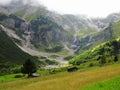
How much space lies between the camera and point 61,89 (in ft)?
96.7

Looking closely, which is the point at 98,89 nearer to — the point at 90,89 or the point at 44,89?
the point at 90,89

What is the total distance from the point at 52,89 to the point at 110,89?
9.28m

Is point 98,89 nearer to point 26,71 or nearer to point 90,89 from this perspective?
point 90,89

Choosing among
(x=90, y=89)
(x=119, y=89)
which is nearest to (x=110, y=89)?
(x=119, y=89)

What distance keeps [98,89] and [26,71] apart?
119m

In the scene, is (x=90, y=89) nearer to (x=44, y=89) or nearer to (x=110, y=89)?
(x=110, y=89)

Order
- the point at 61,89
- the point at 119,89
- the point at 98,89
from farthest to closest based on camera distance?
the point at 61,89, the point at 98,89, the point at 119,89

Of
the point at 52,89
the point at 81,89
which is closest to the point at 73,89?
the point at 81,89

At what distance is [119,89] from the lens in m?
22.9

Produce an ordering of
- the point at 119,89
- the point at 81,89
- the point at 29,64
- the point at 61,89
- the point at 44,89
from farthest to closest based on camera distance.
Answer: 1. the point at 29,64
2. the point at 44,89
3. the point at 61,89
4. the point at 81,89
5. the point at 119,89

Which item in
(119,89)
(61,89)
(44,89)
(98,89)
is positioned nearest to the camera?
(119,89)

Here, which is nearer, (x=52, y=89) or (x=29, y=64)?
(x=52, y=89)

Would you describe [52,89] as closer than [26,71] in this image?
Yes

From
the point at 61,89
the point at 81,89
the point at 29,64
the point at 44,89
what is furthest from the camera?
the point at 29,64
